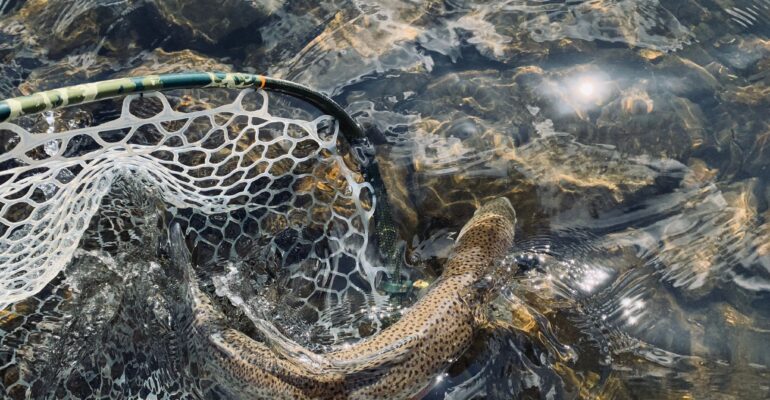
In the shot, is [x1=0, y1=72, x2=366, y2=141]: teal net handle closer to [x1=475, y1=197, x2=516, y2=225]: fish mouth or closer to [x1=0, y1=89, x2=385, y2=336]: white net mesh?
[x1=0, y1=89, x2=385, y2=336]: white net mesh

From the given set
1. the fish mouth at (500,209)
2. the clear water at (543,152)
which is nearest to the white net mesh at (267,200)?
the clear water at (543,152)

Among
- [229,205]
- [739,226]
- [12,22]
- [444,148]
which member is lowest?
[739,226]

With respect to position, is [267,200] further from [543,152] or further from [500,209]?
[543,152]

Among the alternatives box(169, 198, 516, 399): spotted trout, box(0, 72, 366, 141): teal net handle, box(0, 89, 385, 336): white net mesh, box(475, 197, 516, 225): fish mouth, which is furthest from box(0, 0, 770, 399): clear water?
box(0, 72, 366, 141): teal net handle

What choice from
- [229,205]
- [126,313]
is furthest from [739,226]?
[126,313]

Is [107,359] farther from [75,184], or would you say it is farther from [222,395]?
[75,184]
